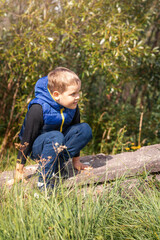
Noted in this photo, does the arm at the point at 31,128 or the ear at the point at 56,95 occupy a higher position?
the ear at the point at 56,95

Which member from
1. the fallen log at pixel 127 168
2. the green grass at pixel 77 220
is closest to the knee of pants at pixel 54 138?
the fallen log at pixel 127 168

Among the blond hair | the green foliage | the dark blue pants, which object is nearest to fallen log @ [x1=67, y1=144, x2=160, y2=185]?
the dark blue pants

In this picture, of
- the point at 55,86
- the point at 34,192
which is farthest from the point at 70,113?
the point at 34,192

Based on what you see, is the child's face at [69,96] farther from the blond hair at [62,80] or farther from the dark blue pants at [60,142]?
the dark blue pants at [60,142]

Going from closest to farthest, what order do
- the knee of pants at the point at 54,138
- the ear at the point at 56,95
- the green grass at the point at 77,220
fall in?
the green grass at the point at 77,220, the knee of pants at the point at 54,138, the ear at the point at 56,95

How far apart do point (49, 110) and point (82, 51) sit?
2090mm

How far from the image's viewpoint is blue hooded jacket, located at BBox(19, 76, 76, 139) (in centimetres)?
277

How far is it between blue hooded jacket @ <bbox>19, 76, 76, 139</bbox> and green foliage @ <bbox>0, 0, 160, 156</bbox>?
1.03 metres

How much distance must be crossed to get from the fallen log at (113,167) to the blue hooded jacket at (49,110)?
41cm

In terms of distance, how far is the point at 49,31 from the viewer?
4.28 metres

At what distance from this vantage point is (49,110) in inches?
109

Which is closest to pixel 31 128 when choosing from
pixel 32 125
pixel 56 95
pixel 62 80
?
pixel 32 125

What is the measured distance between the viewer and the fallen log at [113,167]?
2.74m

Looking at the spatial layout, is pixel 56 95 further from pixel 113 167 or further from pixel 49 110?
pixel 113 167
